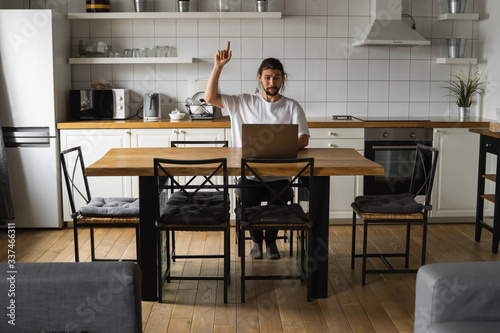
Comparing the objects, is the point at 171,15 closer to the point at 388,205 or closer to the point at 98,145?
the point at 98,145

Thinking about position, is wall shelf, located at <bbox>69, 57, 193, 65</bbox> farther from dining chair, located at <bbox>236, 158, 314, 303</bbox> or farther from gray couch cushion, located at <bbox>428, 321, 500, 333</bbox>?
gray couch cushion, located at <bbox>428, 321, 500, 333</bbox>

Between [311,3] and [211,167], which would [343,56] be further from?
[211,167]

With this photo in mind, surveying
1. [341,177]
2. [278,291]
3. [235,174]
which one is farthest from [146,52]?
[278,291]

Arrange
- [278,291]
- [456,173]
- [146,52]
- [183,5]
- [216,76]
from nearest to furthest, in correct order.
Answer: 1. [278,291]
2. [216,76]
3. [456,173]
4. [183,5]
5. [146,52]

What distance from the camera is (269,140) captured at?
121 inches

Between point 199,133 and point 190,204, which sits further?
point 199,133

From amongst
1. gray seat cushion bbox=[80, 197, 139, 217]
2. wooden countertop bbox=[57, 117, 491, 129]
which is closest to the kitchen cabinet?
wooden countertop bbox=[57, 117, 491, 129]

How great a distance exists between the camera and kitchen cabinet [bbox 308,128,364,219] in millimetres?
4730

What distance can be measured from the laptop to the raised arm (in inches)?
20.0

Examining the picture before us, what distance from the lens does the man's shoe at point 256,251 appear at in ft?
12.7

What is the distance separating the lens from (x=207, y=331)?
9.31 feet

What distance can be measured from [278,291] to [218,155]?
85cm

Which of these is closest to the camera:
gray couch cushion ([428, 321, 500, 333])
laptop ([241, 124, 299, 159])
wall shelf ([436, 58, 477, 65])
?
gray couch cushion ([428, 321, 500, 333])

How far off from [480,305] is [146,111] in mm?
3460
